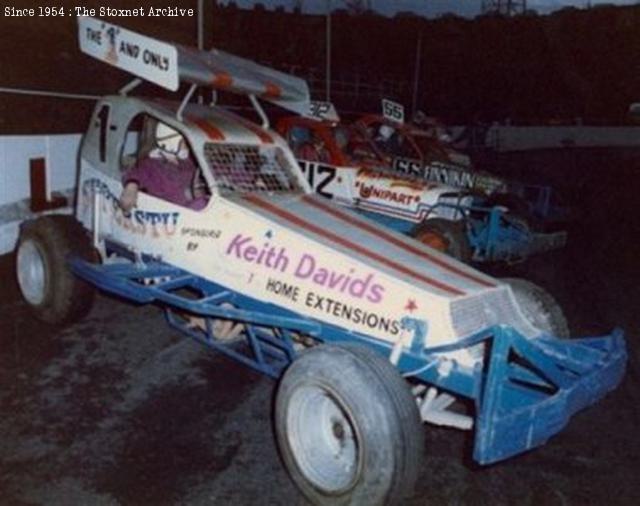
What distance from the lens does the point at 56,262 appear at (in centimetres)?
576

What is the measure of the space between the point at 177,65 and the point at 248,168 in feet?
3.34

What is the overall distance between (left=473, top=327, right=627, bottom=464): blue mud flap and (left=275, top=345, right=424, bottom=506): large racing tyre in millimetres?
367

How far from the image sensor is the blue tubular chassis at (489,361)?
339 cm

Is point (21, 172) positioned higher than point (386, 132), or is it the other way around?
point (386, 132)

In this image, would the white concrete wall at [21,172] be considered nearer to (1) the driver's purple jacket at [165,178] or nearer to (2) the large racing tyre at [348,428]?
(1) the driver's purple jacket at [165,178]

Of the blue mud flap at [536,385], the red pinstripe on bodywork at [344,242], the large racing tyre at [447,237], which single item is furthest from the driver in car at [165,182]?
the large racing tyre at [447,237]

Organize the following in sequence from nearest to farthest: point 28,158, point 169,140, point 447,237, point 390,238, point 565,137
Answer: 1. point 390,238
2. point 169,140
3. point 447,237
4. point 28,158
5. point 565,137

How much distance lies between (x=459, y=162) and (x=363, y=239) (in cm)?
823

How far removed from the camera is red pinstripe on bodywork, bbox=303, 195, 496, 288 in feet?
15.0

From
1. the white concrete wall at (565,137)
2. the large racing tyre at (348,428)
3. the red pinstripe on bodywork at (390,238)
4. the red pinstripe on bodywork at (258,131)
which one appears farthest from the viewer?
the white concrete wall at (565,137)

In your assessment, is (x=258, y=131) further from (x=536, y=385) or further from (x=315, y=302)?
(x=536, y=385)

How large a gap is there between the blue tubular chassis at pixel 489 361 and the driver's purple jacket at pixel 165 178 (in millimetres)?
589

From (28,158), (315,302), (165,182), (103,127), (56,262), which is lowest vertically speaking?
(56,262)

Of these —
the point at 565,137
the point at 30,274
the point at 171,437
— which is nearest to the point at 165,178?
the point at 30,274
